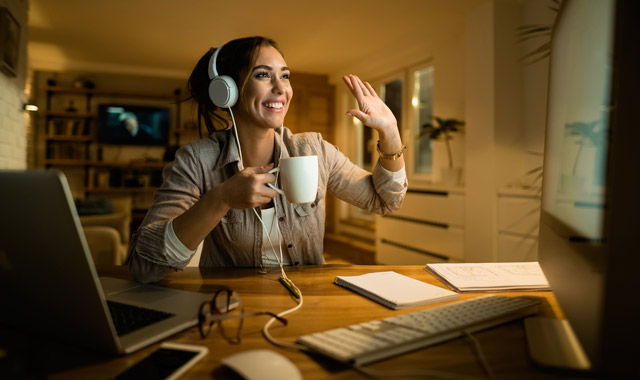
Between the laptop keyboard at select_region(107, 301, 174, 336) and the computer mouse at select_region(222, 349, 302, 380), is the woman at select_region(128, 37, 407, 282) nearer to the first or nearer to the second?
the laptop keyboard at select_region(107, 301, 174, 336)

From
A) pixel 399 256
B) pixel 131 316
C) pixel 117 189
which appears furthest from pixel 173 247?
pixel 117 189

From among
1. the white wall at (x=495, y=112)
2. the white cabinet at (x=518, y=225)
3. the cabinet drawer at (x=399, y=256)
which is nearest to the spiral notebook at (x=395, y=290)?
the white cabinet at (x=518, y=225)

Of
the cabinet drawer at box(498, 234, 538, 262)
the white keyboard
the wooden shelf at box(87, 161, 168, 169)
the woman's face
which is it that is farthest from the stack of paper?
the wooden shelf at box(87, 161, 168, 169)

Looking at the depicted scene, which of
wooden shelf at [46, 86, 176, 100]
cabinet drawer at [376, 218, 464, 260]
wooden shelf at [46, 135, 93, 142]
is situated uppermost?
wooden shelf at [46, 86, 176, 100]

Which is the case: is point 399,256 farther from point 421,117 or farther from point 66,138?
point 66,138

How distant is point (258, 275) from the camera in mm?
1093

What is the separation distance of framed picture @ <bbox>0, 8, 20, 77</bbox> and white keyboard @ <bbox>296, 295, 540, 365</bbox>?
130 inches

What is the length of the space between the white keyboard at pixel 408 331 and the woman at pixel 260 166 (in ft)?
1.71

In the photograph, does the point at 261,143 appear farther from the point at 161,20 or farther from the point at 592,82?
the point at 161,20

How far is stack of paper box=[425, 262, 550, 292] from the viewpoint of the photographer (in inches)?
37.2

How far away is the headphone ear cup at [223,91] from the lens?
1188mm

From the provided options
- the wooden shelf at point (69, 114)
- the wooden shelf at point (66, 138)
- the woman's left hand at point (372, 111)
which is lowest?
the woman's left hand at point (372, 111)

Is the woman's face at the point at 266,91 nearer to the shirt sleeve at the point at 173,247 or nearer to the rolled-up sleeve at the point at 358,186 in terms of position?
the rolled-up sleeve at the point at 358,186

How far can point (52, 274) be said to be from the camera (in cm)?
58
